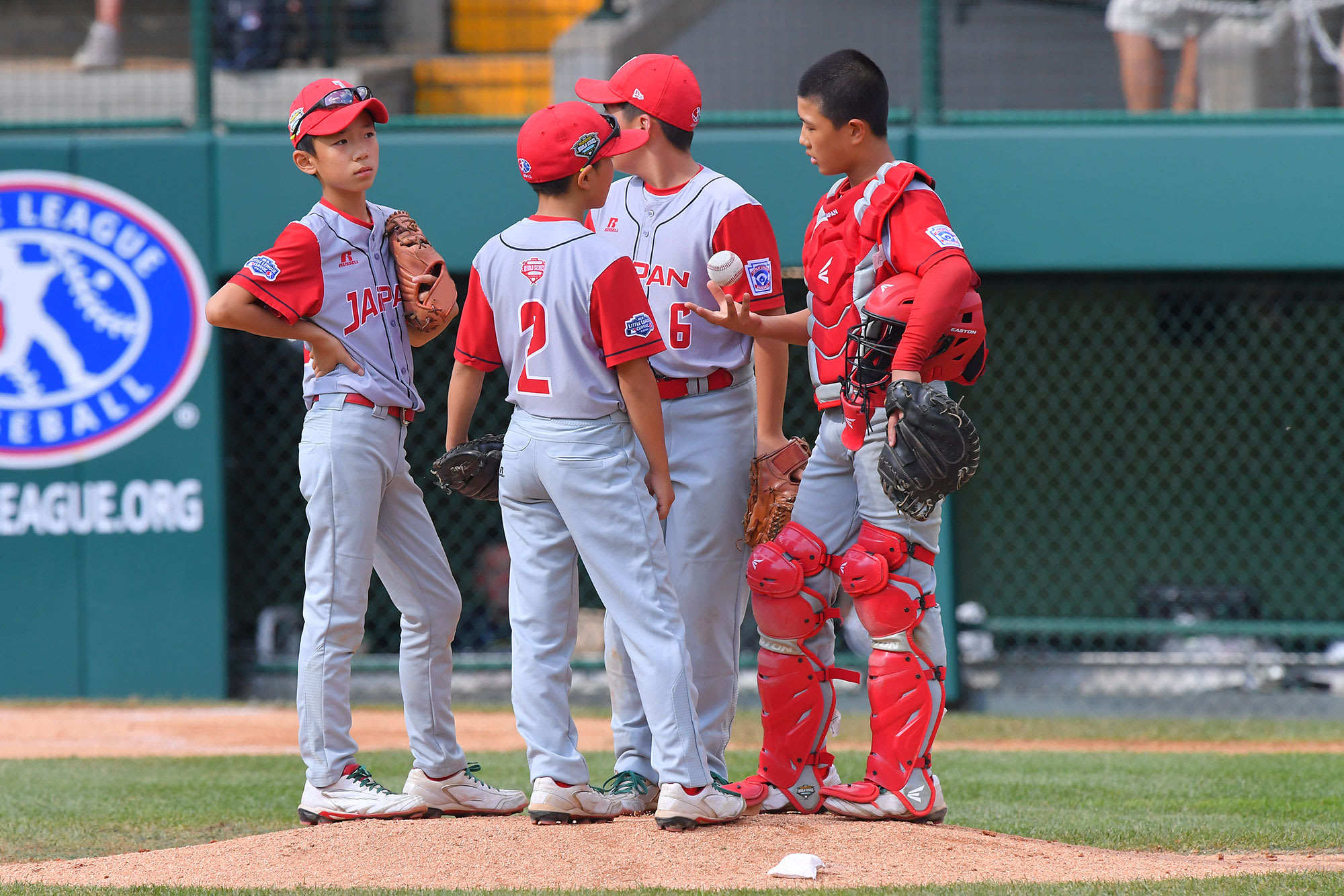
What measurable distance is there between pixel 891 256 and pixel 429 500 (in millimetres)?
5601

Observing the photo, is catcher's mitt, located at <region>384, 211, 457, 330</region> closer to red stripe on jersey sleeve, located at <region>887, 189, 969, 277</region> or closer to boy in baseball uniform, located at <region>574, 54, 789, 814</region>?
boy in baseball uniform, located at <region>574, 54, 789, 814</region>

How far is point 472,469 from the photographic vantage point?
3.94 meters

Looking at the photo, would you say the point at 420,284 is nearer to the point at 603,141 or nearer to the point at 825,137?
the point at 603,141

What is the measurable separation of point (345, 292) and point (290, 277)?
0.56 feet

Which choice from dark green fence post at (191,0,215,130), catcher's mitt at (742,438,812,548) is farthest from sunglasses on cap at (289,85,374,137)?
dark green fence post at (191,0,215,130)

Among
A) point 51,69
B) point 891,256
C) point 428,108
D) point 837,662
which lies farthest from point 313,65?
point 891,256

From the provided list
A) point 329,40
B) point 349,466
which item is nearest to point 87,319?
point 329,40

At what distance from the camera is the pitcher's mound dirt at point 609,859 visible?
337 cm

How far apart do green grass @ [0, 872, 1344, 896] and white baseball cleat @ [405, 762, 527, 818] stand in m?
0.81

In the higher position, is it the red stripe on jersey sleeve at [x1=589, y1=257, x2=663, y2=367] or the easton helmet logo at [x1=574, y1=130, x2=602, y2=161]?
the easton helmet logo at [x1=574, y1=130, x2=602, y2=161]

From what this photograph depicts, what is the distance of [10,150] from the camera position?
24.1ft

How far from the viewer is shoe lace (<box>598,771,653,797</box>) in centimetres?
392

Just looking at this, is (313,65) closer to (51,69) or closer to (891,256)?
(51,69)

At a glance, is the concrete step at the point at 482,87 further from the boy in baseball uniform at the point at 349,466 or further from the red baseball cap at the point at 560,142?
the red baseball cap at the point at 560,142
